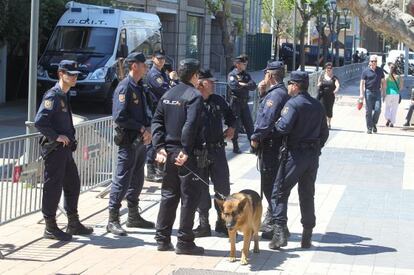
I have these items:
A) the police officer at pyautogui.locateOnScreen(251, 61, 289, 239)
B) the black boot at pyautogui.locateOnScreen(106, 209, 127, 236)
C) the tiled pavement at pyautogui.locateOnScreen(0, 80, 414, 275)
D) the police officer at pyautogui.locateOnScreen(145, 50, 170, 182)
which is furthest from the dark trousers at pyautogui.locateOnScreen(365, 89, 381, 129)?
the black boot at pyautogui.locateOnScreen(106, 209, 127, 236)

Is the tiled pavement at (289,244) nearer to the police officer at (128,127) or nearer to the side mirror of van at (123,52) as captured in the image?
the police officer at (128,127)

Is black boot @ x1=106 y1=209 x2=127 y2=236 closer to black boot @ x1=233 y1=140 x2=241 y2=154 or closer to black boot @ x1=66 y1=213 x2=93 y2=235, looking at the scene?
black boot @ x1=66 y1=213 x2=93 y2=235

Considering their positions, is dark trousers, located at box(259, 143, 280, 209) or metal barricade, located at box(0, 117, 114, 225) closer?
metal barricade, located at box(0, 117, 114, 225)

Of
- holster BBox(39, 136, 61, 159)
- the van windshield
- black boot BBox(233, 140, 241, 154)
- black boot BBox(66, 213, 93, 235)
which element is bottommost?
black boot BBox(66, 213, 93, 235)

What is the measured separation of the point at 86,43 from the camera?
21609mm

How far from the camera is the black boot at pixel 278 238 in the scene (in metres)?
7.80

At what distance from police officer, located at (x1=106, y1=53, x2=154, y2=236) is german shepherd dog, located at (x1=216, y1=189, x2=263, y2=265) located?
4.76ft

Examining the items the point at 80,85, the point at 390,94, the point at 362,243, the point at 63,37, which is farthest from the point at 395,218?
the point at 63,37

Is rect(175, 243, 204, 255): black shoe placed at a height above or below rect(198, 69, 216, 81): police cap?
below

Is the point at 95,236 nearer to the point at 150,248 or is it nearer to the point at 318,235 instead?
the point at 150,248

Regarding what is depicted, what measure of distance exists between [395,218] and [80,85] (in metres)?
12.7

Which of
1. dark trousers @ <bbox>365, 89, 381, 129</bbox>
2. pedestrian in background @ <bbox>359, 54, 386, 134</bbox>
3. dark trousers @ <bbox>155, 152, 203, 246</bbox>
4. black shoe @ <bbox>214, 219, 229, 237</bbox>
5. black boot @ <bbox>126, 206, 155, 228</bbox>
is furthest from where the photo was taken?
dark trousers @ <bbox>365, 89, 381, 129</bbox>

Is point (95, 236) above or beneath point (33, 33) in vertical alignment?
beneath

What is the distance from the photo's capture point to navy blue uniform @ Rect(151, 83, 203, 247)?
7.28 metres
